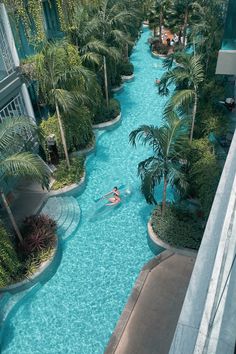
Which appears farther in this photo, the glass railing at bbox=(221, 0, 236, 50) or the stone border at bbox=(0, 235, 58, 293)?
the glass railing at bbox=(221, 0, 236, 50)

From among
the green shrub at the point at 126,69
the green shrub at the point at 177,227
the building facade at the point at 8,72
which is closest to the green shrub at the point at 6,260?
the building facade at the point at 8,72

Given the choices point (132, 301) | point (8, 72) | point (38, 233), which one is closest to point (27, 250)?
point (38, 233)

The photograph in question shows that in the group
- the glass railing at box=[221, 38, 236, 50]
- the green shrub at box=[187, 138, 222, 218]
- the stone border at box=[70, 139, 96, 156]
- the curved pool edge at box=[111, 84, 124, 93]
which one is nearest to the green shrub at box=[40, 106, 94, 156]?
the stone border at box=[70, 139, 96, 156]

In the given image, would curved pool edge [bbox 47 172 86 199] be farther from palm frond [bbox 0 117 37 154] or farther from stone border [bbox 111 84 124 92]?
stone border [bbox 111 84 124 92]

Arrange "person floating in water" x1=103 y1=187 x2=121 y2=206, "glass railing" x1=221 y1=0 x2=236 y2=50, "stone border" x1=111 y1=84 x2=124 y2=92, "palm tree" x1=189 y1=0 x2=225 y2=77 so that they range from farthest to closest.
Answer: "stone border" x1=111 y1=84 x2=124 y2=92 < "palm tree" x1=189 y1=0 x2=225 y2=77 < "person floating in water" x1=103 y1=187 x2=121 y2=206 < "glass railing" x1=221 y1=0 x2=236 y2=50

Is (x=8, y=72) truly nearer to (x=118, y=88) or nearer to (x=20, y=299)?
(x=20, y=299)

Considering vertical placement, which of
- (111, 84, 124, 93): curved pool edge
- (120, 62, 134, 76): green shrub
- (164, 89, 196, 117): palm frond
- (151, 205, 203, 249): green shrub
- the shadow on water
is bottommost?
(111, 84, 124, 93): curved pool edge
